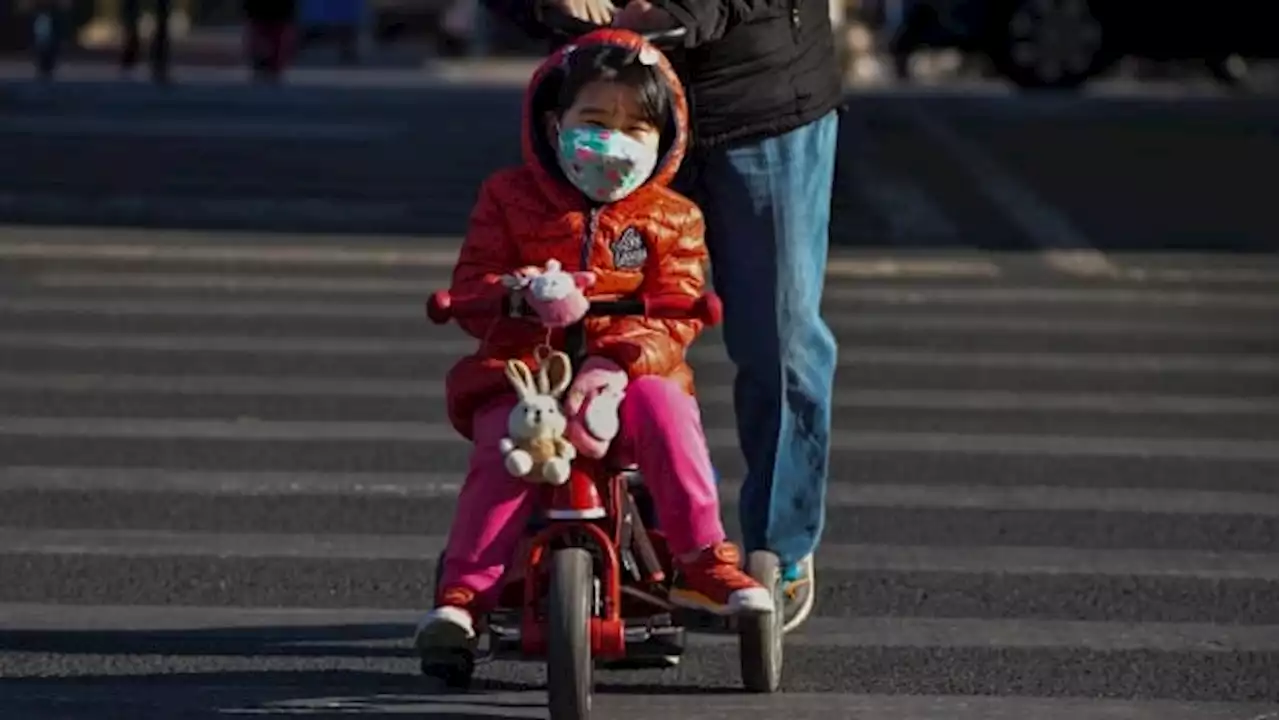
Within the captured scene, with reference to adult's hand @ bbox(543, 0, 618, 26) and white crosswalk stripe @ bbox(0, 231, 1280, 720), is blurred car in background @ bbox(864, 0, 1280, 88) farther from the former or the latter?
adult's hand @ bbox(543, 0, 618, 26)

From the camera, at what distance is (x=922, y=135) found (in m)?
22.6

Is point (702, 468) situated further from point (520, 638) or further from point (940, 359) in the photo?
point (940, 359)

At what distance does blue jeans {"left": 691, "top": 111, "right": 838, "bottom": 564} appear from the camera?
6363 mm

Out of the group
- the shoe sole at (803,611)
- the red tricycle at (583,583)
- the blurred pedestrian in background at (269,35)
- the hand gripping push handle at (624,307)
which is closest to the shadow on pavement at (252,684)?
the red tricycle at (583,583)

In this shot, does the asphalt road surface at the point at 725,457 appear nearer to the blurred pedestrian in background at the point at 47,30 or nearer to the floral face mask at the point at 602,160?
the floral face mask at the point at 602,160

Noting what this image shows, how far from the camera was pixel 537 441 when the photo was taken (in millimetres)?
5551

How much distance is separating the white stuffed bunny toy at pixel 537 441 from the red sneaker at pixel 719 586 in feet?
1.08

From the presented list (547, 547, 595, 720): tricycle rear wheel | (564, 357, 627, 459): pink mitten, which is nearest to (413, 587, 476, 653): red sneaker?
(547, 547, 595, 720): tricycle rear wheel

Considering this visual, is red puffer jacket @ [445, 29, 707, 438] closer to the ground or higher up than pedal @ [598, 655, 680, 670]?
higher up

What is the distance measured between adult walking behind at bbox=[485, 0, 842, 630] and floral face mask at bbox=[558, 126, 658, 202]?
1.65 ft

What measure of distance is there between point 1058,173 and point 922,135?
3.46 m

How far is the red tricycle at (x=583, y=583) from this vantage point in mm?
5418

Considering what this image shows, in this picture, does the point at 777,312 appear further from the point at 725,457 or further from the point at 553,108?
the point at 725,457

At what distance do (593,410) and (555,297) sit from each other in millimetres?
217
